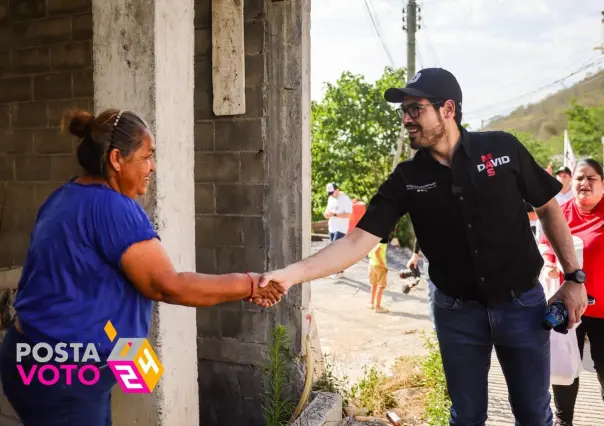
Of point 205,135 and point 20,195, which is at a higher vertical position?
point 205,135

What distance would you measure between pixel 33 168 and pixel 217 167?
71.8 inches

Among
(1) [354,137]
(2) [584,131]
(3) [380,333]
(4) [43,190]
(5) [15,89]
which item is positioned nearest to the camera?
(4) [43,190]

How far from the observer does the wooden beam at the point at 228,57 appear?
425 centimetres

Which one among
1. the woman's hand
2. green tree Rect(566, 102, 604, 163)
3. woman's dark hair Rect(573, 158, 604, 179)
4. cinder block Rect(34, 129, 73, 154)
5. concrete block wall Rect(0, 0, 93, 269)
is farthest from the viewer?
green tree Rect(566, 102, 604, 163)

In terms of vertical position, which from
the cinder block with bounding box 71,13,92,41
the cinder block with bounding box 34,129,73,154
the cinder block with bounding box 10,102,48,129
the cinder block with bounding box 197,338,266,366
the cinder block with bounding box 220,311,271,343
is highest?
the cinder block with bounding box 71,13,92,41

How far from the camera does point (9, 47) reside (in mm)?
5094

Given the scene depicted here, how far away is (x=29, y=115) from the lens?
200 inches

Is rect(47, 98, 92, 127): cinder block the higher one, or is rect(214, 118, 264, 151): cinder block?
rect(47, 98, 92, 127): cinder block

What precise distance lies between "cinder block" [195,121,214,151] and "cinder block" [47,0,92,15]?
1388 mm

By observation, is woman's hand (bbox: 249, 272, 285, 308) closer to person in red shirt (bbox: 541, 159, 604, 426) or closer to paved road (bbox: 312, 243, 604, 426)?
person in red shirt (bbox: 541, 159, 604, 426)

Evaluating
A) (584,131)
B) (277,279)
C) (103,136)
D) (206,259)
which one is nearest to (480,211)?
(277,279)

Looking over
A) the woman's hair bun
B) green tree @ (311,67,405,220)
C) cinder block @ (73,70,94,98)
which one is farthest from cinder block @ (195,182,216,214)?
green tree @ (311,67,405,220)

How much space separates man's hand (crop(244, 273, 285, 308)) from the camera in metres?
2.33

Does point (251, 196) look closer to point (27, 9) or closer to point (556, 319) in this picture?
point (556, 319)
